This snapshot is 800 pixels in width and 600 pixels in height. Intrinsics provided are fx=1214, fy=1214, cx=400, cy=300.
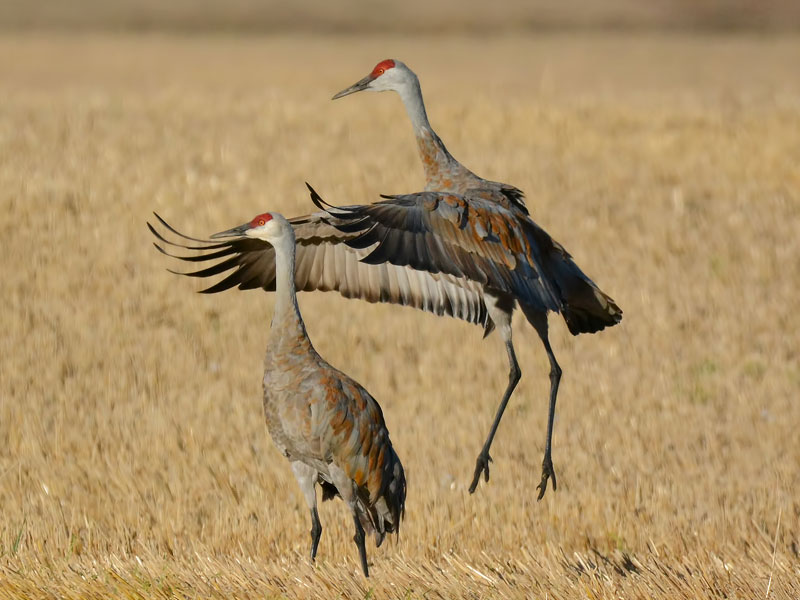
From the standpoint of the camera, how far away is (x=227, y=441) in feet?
29.6

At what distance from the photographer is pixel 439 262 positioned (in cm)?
558

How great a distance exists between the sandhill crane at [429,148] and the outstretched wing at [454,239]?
0.28m

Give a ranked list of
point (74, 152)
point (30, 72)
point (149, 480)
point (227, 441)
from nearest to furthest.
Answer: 1. point (149, 480)
2. point (227, 441)
3. point (74, 152)
4. point (30, 72)

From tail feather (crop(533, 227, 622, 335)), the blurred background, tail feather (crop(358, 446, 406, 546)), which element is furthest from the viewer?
the blurred background

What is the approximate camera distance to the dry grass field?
275 inches

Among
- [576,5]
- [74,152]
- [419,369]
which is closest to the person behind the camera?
[419,369]

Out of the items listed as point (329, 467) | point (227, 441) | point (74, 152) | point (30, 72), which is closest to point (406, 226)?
point (329, 467)

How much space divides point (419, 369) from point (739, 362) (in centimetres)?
295

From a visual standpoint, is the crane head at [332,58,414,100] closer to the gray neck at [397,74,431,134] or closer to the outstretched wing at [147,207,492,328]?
the gray neck at [397,74,431,134]

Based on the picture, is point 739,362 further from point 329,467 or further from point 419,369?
point 329,467

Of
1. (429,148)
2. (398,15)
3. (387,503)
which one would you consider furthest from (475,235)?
(398,15)

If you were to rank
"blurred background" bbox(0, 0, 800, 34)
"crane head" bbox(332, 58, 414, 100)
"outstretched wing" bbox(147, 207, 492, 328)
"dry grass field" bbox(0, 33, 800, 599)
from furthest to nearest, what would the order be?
"blurred background" bbox(0, 0, 800, 34) < "dry grass field" bbox(0, 33, 800, 599) < "crane head" bbox(332, 58, 414, 100) < "outstretched wing" bbox(147, 207, 492, 328)

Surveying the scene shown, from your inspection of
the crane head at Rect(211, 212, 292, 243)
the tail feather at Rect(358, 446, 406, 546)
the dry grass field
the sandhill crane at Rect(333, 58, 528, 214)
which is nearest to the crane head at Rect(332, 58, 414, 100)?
the sandhill crane at Rect(333, 58, 528, 214)

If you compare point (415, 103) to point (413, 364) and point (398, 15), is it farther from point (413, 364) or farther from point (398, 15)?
point (398, 15)
